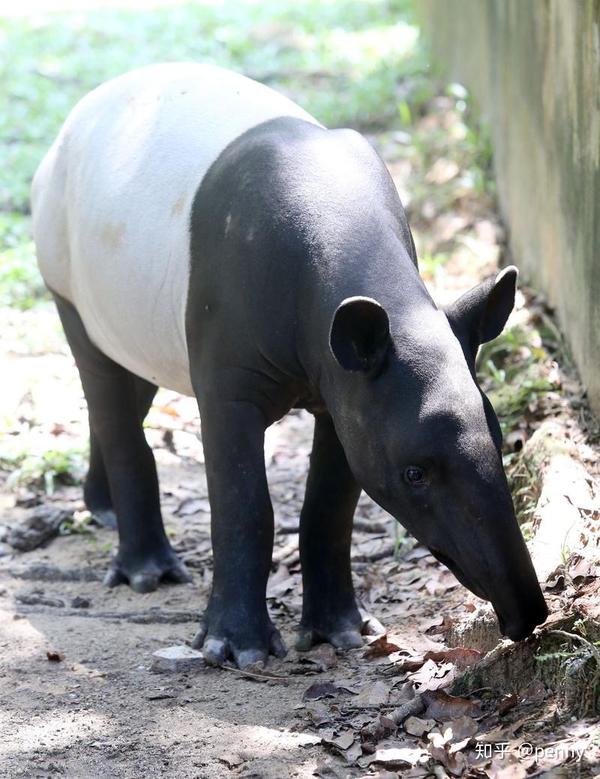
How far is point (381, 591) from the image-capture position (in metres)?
5.62

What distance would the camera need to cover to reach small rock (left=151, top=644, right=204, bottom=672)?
4.79 m

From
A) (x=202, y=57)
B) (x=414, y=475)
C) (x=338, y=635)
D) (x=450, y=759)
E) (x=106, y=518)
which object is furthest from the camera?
(x=202, y=57)

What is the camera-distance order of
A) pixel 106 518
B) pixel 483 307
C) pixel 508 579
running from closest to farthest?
pixel 508 579, pixel 483 307, pixel 106 518

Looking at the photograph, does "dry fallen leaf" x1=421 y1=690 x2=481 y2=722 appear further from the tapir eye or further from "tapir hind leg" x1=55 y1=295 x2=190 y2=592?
"tapir hind leg" x1=55 y1=295 x2=190 y2=592

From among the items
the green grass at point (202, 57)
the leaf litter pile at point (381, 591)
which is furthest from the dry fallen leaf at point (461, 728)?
the green grass at point (202, 57)

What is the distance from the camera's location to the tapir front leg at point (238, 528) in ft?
15.6

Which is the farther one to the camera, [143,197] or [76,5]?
[76,5]

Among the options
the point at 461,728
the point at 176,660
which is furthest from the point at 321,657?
the point at 461,728

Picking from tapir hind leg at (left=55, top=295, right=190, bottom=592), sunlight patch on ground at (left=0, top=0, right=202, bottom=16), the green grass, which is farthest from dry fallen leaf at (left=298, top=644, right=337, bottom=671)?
sunlight patch on ground at (left=0, top=0, right=202, bottom=16)

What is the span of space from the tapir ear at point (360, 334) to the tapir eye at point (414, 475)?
0.34 metres

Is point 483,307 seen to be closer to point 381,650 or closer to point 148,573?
point 381,650

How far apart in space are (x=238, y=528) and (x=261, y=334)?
744 mm

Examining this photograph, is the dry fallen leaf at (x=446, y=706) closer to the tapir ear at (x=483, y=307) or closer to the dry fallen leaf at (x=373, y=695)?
the dry fallen leaf at (x=373, y=695)

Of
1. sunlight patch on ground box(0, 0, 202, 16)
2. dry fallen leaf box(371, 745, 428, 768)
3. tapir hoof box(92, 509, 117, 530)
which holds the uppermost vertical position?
sunlight patch on ground box(0, 0, 202, 16)
